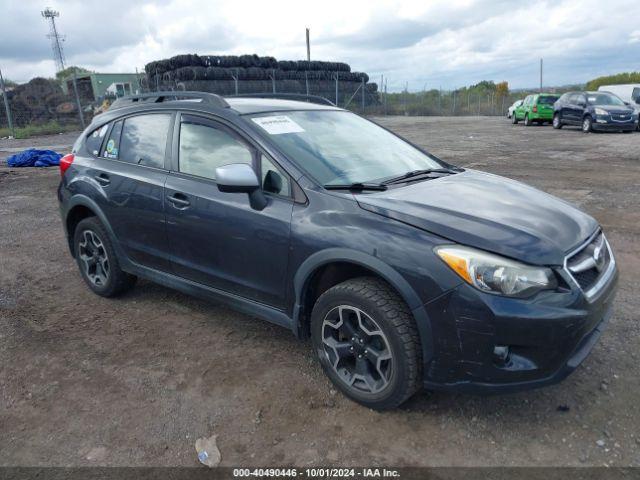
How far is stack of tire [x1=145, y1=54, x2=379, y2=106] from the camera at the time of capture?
27.2 meters

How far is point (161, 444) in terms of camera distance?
2684 millimetres

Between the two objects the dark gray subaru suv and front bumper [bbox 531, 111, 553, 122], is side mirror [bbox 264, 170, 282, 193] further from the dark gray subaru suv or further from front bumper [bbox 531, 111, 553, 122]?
front bumper [bbox 531, 111, 553, 122]

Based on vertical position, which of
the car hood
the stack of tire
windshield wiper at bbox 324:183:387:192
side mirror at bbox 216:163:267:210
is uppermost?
the stack of tire

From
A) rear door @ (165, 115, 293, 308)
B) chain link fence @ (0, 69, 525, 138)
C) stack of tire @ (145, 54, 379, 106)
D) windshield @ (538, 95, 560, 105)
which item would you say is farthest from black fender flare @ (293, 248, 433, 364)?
stack of tire @ (145, 54, 379, 106)

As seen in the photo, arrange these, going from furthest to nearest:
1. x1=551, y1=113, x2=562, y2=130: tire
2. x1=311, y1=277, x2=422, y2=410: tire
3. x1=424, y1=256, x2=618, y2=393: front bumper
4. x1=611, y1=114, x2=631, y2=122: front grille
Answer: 1. x1=551, y1=113, x2=562, y2=130: tire
2. x1=611, y1=114, x2=631, y2=122: front grille
3. x1=311, y1=277, x2=422, y2=410: tire
4. x1=424, y1=256, x2=618, y2=393: front bumper

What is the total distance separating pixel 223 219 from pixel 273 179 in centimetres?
44

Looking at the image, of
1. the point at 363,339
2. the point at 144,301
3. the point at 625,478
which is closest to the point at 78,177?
the point at 144,301

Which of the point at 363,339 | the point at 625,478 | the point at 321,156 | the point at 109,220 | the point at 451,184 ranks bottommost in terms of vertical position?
the point at 625,478

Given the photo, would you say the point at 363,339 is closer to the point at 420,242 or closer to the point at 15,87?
the point at 420,242

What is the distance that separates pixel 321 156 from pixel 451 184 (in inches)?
33.8

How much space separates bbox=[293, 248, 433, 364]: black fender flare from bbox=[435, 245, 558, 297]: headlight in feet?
0.83

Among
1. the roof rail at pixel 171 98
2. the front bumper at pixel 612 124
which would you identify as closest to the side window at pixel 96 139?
the roof rail at pixel 171 98

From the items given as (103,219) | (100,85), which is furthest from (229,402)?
(100,85)

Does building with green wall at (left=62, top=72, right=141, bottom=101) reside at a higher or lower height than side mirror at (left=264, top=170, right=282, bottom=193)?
higher
